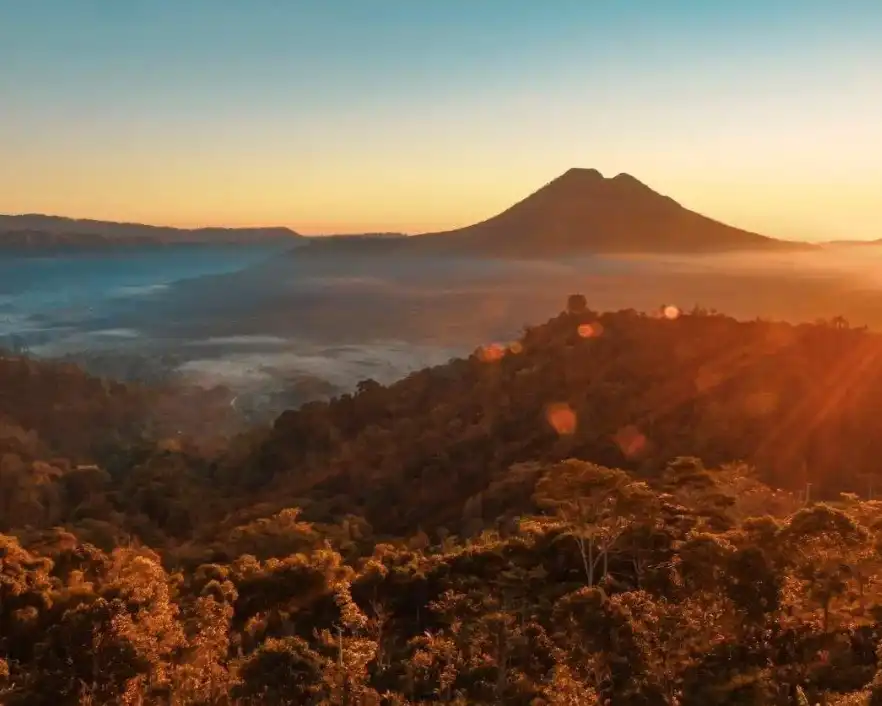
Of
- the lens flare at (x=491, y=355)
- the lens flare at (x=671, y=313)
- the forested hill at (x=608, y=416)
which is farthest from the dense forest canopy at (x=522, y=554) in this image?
the lens flare at (x=491, y=355)

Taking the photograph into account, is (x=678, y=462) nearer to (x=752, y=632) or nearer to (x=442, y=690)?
(x=752, y=632)

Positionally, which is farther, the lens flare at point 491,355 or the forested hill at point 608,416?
the lens flare at point 491,355

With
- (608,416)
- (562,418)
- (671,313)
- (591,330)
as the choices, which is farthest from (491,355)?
(608,416)

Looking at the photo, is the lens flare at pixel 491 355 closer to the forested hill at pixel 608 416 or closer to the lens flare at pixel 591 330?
the forested hill at pixel 608 416

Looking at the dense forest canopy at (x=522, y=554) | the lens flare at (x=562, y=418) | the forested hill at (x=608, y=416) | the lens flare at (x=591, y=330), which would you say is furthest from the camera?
the lens flare at (x=591, y=330)

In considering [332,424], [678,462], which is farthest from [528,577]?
[332,424]

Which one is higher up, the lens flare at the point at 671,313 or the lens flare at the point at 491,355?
the lens flare at the point at 671,313
